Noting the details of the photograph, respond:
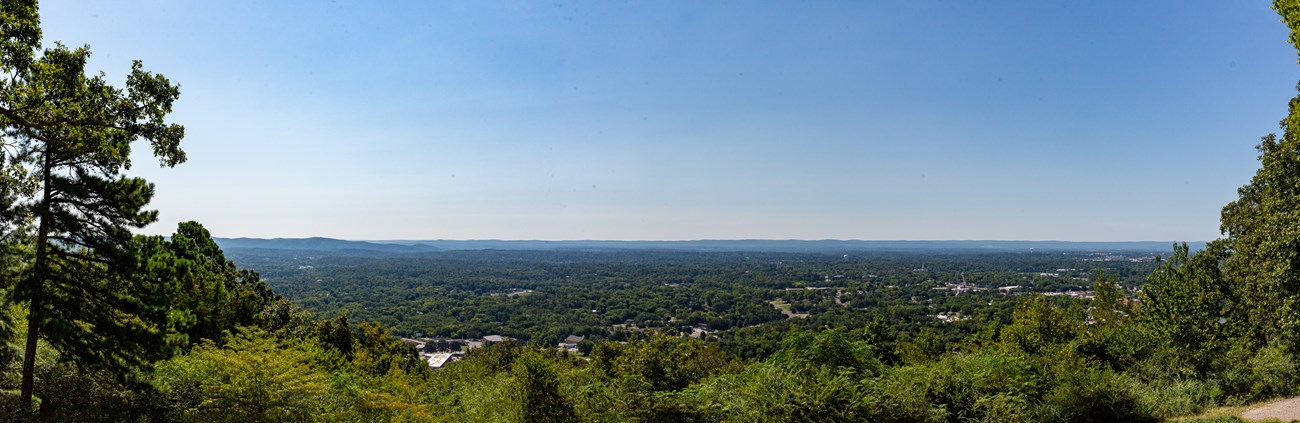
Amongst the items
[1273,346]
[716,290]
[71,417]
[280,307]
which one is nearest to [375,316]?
[280,307]

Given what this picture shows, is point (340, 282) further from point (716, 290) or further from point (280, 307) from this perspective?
point (280, 307)

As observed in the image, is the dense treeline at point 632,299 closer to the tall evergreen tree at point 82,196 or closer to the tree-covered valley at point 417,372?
the tree-covered valley at point 417,372

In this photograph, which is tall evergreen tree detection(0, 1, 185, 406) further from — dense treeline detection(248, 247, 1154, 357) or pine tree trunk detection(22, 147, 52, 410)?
dense treeline detection(248, 247, 1154, 357)

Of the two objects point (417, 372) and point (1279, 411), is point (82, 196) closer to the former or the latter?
point (417, 372)

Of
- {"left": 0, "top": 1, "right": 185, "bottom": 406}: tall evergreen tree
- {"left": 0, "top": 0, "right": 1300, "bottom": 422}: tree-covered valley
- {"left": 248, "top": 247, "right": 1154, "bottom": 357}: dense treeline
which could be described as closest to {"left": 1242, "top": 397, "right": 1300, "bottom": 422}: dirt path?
{"left": 0, "top": 0, "right": 1300, "bottom": 422}: tree-covered valley

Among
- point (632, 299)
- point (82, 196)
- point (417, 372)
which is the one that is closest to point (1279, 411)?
point (82, 196)

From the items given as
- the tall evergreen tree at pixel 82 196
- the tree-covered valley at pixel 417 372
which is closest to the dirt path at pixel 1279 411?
the tree-covered valley at pixel 417 372
